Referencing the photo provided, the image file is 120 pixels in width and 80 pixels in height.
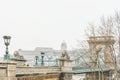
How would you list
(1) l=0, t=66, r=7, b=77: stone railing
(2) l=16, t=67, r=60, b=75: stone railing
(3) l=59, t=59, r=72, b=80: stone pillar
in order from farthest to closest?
(3) l=59, t=59, r=72, b=80: stone pillar, (2) l=16, t=67, r=60, b=75: stone railing, (1) l=0, t=66, r=7, b=77: stone railing

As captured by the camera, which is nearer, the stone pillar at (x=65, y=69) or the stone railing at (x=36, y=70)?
the stone railing at (x=36, y=70)

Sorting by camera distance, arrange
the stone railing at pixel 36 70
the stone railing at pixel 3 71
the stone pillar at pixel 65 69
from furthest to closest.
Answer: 1. the stone pillar at pixel 65 69
2. the stone railing at pixel 36 70
3. the stone railing at pixel 3 71

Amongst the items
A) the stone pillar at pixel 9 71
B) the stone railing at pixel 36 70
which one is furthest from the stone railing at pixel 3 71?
the stone railing at pixel 36 70

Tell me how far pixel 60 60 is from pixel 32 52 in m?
60.7

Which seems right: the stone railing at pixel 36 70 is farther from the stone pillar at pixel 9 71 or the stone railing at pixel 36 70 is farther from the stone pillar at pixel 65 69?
the stone pillar at pixel 9 71

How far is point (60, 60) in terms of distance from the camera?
36.5m

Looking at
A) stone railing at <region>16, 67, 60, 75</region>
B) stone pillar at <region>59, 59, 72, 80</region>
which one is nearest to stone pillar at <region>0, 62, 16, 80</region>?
stone railing at <region>16, 67, 60, 75</region>

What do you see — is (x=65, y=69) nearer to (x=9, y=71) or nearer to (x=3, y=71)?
(x=9, y=71)

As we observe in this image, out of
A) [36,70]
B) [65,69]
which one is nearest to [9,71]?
[36,70]

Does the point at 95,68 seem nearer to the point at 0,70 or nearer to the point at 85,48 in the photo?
the point at 85,48

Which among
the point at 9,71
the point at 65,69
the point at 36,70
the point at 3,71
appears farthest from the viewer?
the point at 65,69

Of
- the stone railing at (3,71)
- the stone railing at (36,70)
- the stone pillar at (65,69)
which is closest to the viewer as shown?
the stone railing at (3,71)

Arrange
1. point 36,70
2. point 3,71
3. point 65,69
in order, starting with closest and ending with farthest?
point 3,71 → point 36,70 → point 65,69

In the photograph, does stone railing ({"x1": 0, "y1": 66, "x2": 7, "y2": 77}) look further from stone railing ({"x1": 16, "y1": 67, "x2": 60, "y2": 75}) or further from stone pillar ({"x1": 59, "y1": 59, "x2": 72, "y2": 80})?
stone pillar ({"x1": 59, "y1": 59, "x2": 72, "y2": 80})
